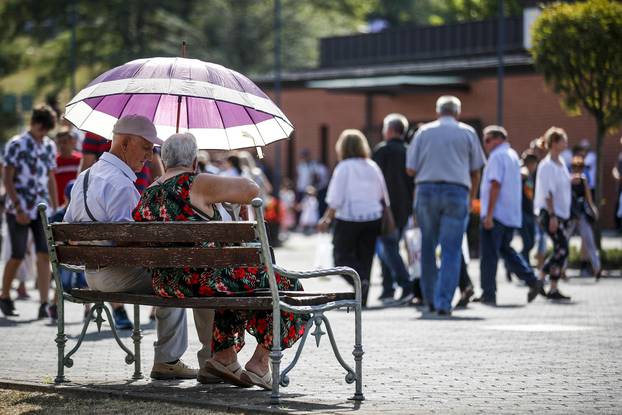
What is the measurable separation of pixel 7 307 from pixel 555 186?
20.3ft

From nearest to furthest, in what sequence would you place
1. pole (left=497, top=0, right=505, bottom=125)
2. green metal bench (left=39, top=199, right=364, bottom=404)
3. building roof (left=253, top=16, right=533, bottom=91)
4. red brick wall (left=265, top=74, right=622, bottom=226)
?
green metal bench (left=39, top=199, right=364, bottom=404) < pole (left=497, top=0, right=505, bottom=125) < red brick wall (left=265, top=74, right=622, bottom=226) < building roof (left=253, top=16, right=533, bottom=91)

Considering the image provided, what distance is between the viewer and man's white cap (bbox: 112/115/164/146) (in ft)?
27.1

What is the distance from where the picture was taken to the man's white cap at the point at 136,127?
8273 mm

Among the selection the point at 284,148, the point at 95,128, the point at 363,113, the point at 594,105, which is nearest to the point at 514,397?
the point at 95,128

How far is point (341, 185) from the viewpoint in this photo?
14180mm

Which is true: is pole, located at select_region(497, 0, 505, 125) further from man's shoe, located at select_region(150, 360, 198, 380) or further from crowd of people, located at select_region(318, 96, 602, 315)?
man's shoe, located at select_region(150, 360, 198, 380)

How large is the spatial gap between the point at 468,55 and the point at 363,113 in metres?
4.11

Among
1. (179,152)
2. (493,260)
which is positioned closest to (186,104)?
(179,152)

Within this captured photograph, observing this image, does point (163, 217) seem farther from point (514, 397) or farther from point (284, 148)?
point (284, 148)

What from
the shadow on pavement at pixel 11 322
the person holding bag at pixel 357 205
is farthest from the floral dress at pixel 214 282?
the person holding bag at pixel 357 205

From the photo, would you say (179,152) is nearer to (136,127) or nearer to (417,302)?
(136,127)

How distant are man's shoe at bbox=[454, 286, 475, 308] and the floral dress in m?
6.58

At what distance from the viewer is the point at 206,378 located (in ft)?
26.0

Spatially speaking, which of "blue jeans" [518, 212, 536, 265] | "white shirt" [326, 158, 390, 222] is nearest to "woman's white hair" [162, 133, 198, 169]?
"white shirt" [326, 158, 390, 222]
